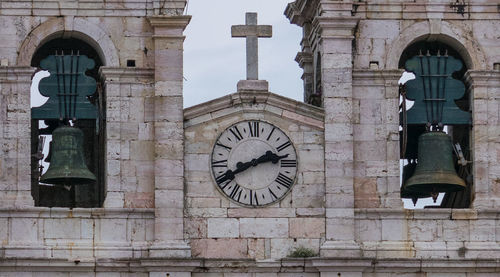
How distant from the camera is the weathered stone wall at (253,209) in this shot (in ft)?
121

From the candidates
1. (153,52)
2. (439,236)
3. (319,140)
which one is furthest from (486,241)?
(153,52)

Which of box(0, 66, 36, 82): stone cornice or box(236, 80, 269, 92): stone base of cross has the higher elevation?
box(0, 66, 36, 82): stone cornice

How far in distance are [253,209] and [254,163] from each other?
0.72 meters

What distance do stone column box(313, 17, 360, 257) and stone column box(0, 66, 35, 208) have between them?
4.58 metres

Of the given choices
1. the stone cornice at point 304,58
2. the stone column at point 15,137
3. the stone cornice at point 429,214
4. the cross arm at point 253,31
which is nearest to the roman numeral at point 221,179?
the stone cornice at point 429,214

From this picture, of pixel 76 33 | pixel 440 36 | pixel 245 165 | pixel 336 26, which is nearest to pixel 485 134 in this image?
pixel 440 36

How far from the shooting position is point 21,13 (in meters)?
37.1

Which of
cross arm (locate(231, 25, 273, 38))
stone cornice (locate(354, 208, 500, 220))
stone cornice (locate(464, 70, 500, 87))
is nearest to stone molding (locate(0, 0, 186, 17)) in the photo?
cross arm (locate(231, 25, 273, 38))

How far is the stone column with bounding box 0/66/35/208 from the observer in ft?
120

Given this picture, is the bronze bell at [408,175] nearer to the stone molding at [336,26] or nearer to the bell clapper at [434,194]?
the bell clapper at [434,194]

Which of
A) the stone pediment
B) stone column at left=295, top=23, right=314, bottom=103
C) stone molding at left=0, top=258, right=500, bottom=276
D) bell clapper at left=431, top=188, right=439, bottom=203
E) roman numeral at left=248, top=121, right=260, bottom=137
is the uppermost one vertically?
stone column at left=295, top=23, right=314, bottom=103

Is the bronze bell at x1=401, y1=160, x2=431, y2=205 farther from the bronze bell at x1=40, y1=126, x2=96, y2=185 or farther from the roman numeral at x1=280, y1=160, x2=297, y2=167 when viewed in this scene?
the bronze bell at x1=40, y1=126, x2=96, y2=185

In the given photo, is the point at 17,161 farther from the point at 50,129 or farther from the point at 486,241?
the point at 486,241

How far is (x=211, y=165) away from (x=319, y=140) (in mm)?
1750
